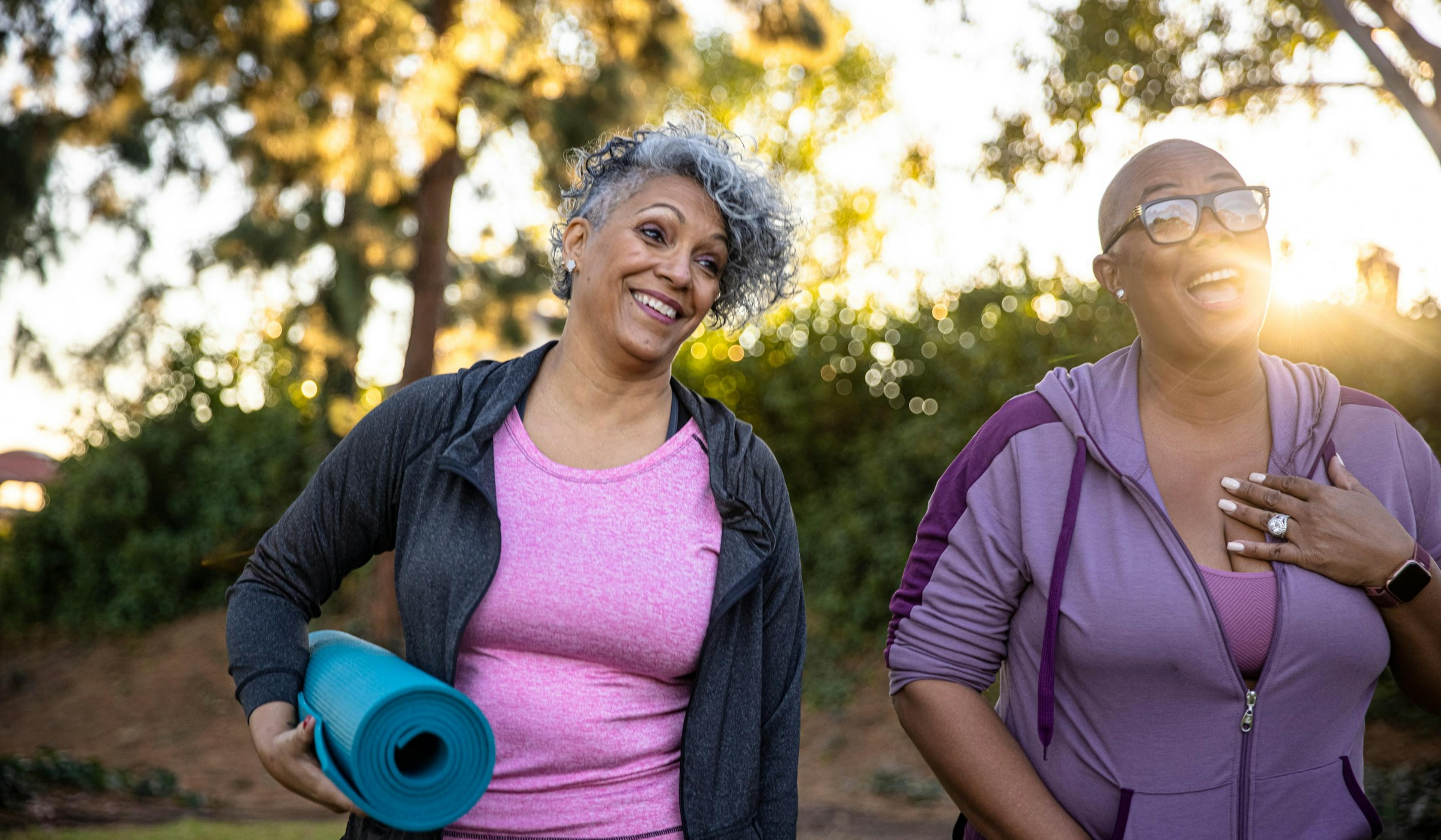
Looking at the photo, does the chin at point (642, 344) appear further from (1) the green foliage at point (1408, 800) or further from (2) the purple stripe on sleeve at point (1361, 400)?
(1) the green foliage at point (1408, 800)

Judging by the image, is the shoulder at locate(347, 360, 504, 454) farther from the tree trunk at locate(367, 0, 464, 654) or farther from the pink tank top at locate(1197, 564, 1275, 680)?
the tree trunk at locate(367, 0, 464, 654)

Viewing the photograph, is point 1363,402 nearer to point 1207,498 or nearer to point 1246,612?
point 1207,498

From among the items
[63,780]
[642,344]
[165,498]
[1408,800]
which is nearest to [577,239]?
[642,344]

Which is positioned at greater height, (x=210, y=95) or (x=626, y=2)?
(x=626, y=2)

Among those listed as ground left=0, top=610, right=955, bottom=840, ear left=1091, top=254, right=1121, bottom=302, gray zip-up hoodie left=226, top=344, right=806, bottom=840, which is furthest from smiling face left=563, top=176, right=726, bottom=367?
ground left=0, top=610, right=955, bottom=840

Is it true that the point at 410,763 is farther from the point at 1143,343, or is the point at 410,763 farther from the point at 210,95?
the point at 210,95

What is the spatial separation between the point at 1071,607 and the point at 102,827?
6868 millimetres

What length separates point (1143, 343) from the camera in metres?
2.37

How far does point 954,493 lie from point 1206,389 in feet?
1.75

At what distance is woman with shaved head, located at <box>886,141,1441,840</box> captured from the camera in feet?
6.68

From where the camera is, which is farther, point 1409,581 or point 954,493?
point 954,493

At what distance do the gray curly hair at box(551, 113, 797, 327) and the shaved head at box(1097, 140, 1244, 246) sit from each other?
70 cm

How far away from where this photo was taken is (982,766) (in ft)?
6.96

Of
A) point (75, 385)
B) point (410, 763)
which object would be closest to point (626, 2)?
point (410, 763)
